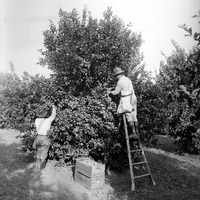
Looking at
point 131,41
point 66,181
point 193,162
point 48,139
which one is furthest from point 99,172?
point 193,162

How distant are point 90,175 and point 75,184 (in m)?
0.69

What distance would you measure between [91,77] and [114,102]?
111cm

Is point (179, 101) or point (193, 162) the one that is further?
point (179, 101)

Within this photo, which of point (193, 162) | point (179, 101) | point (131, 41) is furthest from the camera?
point (179, 101)

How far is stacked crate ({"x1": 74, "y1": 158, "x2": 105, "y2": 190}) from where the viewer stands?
247 inches

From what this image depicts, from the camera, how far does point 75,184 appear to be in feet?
21.9

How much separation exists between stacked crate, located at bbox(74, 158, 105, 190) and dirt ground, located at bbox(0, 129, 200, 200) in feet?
0.46

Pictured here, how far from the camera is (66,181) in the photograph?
269 inches

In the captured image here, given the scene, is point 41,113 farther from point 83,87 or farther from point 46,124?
point 83,87

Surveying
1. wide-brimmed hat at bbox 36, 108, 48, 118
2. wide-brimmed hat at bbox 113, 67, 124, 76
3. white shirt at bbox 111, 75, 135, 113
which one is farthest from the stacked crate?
wide-brimmed hat at bbox 113, 67, 124, 76

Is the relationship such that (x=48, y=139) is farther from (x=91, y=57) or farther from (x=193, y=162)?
(x=193, y=162)

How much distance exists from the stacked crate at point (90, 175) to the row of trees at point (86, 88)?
793 millimetres

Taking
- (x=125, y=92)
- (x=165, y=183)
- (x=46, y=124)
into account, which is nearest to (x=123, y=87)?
(x=125, y=92)

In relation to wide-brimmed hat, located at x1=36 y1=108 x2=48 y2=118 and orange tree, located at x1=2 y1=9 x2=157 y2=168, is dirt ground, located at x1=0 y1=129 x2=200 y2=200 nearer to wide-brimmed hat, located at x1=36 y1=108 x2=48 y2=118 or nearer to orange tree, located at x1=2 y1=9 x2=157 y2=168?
orange tree, located at x1=2 y1=9 x2=157 y2=168
